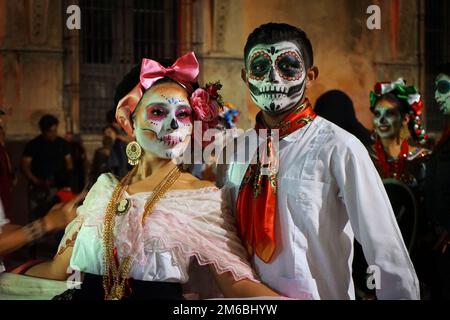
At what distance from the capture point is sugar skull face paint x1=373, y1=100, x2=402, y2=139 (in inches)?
204

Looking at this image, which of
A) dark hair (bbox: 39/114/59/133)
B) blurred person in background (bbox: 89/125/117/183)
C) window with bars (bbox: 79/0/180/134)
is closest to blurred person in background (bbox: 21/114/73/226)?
dark hair (bbox: 39/114/59/133)

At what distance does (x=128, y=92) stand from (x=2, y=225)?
737 mm

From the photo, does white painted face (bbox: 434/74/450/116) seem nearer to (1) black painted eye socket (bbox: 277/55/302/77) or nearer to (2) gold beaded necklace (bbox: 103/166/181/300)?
(1) black painted eye socket (bbox: 277/55/302/77)

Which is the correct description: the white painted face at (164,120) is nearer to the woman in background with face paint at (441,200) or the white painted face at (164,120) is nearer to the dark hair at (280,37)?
the dark hair at (280,37)

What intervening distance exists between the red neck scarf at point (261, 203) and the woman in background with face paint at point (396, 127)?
74.2 inches

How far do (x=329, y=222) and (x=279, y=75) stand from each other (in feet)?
1.86

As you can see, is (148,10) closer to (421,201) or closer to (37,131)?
(37,131)

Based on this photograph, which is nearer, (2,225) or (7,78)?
(2,225)

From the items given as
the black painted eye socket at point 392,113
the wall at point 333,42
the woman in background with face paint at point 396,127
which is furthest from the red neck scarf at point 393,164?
the wall at point 333,42

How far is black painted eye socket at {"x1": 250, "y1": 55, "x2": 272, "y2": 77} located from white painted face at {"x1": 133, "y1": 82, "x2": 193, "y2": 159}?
10.5 inches

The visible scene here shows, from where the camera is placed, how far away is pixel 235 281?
3.24 m

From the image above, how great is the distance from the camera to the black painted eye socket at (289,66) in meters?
3.35

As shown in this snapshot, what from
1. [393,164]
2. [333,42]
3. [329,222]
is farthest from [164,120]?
[333,42]
